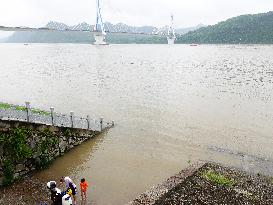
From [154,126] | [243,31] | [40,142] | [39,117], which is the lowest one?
[154,126]

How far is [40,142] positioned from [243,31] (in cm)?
15248

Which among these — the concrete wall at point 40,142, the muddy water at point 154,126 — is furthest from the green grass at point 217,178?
the concrete wall at point 40,142

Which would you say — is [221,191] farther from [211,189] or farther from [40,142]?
[40,142]

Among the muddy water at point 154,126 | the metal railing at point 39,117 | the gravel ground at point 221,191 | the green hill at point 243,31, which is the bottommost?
the muddy water at point 154,126

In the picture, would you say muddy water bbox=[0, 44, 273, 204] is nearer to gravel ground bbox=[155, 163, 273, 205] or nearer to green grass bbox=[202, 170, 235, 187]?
gravel ground bbox=[155, 163, 273, 205]

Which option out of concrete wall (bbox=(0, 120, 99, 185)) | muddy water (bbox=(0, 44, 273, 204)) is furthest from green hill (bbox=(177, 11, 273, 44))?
concrete wall (bbox=(0, 120, 99, 185))

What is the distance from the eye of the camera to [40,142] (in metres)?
21.0

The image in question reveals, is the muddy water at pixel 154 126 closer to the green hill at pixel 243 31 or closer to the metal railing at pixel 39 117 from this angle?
the metal railing at pixel 39 117

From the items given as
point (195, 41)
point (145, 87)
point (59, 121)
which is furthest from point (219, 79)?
point (195, 41)

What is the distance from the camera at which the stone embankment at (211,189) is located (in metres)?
15.1

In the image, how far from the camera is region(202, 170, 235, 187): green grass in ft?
54.4

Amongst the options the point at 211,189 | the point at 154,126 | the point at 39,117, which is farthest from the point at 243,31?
the point at 211,189

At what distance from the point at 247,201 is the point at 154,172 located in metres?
6.94

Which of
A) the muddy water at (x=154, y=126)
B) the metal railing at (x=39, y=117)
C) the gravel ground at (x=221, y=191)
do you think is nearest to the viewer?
the gravel ground at (x=221, y=191)
